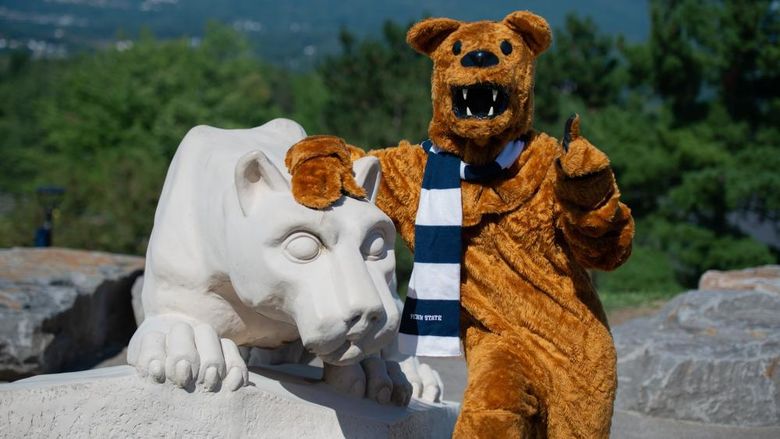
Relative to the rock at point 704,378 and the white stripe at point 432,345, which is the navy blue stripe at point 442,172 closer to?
the white stripe at point 432,345

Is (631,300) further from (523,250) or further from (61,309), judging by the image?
(523,250)

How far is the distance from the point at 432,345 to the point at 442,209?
1.50 feet

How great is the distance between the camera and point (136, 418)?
10.6 ft

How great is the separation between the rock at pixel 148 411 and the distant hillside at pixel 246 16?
283 feet

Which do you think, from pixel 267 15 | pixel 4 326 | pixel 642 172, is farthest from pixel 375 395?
pixel 267 15

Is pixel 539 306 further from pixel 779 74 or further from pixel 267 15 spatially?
pixel 267 15

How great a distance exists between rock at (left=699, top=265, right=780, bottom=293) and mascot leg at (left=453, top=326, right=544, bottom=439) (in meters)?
4.33

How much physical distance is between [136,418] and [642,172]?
9839 mm

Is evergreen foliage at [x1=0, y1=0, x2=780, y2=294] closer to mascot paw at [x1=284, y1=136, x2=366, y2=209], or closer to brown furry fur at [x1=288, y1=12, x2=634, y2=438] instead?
brown furry fur at [x1=288, y1=12, x2=634, y2=438]

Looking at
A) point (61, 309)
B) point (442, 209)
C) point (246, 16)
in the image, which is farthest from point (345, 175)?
point (246, 16)

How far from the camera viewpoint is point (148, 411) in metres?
3.22

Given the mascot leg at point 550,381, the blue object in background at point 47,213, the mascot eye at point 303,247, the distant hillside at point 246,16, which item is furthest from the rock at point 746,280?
the distant hillside at point 246,16

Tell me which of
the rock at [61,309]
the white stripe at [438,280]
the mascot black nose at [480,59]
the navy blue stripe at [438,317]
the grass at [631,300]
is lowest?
the grass at [631,300]

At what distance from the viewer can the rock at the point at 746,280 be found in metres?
7.16
